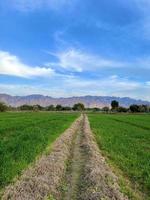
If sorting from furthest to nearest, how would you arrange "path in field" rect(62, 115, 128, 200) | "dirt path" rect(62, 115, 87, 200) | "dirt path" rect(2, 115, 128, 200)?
"dirt path" rect(62, 115, 87, 200), "path in field" rect(62, 115, 128, 200), "dirt path" rect(2, 115, 128, 200)

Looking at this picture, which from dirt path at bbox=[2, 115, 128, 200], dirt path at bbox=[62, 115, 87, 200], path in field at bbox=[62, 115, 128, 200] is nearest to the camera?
dirt path at bbox=[2, 115, 128, 200]

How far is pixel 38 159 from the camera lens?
1816cm

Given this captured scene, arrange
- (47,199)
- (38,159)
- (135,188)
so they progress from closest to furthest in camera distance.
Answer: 1. (47,199)
2. (135,188)
3. (38,159)

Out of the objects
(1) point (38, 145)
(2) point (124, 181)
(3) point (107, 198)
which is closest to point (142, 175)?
(2) point (124, 181)

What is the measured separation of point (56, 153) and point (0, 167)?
22.4 feet

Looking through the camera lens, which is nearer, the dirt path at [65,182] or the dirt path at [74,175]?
the dirt path at [65,182]

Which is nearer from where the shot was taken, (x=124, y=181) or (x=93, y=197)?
(x=93, y=197)

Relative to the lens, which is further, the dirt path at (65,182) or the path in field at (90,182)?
the path in field at (90,182)

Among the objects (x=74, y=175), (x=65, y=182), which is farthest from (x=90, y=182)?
(x=74, y=175)

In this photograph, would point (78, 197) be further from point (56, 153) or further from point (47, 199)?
point (56, 153)

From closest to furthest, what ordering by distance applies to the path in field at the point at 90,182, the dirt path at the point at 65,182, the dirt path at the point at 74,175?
the dirt path at the point at 65,182, the path in field at the point at 90,182, the dirt path at the point at 74,175

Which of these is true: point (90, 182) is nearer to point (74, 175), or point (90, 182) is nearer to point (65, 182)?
point (65, 182)

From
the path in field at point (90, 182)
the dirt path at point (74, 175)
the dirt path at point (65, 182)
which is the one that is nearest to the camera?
the dirt path at point (65, 182)

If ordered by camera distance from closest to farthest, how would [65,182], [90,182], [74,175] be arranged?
[90,182] < [65,182] < [74,175]
